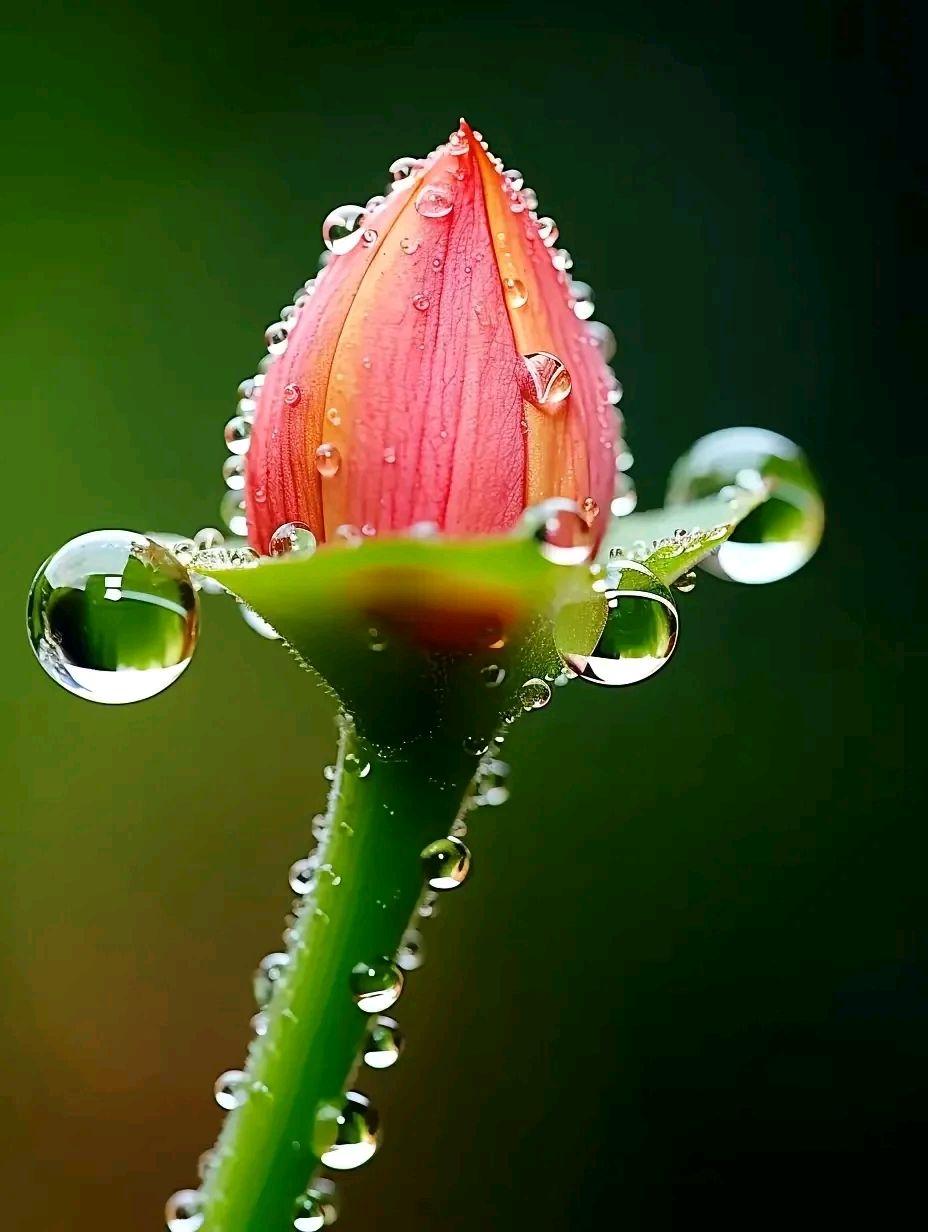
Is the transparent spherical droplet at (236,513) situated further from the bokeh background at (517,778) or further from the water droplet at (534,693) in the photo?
the bokeh background at (517,778)

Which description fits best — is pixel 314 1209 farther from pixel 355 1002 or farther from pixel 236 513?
pixel 236 513

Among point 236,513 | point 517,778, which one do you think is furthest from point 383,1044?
point 517,778

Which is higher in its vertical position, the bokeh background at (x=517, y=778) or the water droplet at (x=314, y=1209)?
the bokeh background at (x=517, y=778)

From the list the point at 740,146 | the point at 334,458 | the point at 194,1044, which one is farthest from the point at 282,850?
the point at 334,458

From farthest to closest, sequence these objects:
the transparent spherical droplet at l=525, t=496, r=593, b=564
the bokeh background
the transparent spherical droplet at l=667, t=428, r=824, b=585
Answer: the bokeh background, the transparent spherical droplet at l=667, t=428, r=824, b=585, the transparent spherical droplet at l=525, t=496, r=593, b=564

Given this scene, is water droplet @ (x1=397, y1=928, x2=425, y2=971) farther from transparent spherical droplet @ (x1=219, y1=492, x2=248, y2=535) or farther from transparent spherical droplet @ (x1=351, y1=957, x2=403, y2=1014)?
transparent spherical droplet @ (x1=219, y1=492, x2=248, y2=535)

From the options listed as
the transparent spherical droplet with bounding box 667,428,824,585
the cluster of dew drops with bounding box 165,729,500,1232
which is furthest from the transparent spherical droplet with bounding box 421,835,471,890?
the transparent spherical droplet with bounding box 667,428,824,585

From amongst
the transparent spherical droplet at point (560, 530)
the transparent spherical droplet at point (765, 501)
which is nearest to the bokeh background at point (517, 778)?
the transparent spherical droplet at point (765, 501)

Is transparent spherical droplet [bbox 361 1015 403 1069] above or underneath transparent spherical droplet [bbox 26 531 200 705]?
underneath
